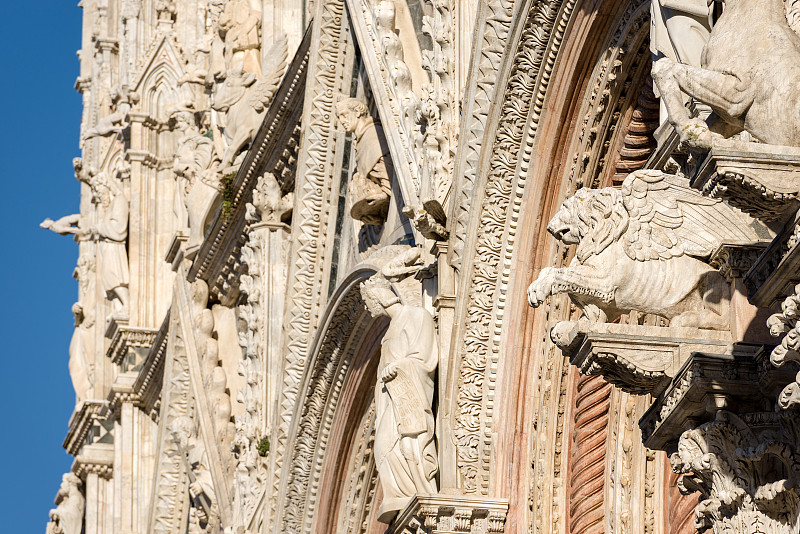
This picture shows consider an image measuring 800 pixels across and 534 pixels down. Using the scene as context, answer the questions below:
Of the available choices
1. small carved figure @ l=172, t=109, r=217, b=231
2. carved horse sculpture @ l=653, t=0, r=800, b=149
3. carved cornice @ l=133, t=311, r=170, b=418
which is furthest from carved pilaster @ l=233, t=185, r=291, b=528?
carved horse sculpture @ l=653, t=0, r=800, b=149

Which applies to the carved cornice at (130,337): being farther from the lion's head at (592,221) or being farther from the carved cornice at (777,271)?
the carved cornice at (777,271)

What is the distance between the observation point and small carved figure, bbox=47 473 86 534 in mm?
24141

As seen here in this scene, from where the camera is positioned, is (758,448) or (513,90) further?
(513,90)

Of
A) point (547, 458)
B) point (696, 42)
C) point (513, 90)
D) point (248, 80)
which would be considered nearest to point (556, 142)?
point (513, 90)

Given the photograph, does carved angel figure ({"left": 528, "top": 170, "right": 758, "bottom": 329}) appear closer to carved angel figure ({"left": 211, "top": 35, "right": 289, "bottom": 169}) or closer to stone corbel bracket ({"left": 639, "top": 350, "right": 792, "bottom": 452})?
stone corbel bracket ({"left": 639, "top": 350, "right": 792, "bottom": 452})

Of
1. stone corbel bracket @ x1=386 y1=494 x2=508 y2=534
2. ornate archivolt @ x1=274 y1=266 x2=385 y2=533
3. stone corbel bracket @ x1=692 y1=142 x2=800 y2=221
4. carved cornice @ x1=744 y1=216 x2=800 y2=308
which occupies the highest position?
ornate archivolt @ x1=274 y1=266 x2=385 y2=533

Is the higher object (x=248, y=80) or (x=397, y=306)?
(x=248, y=80)

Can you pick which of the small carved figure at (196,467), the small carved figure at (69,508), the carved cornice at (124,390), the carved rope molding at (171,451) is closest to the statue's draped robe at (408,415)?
the small carved figure at (196,467)

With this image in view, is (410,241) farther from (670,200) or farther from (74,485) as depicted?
(74,485)

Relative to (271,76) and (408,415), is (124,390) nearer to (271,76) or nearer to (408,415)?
(271,76)

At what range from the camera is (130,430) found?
22.2 metres

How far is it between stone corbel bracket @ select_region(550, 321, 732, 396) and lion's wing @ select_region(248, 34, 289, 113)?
11391 millimetres

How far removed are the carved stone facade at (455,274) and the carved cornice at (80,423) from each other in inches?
4.8

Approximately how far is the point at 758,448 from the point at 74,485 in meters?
19.7
